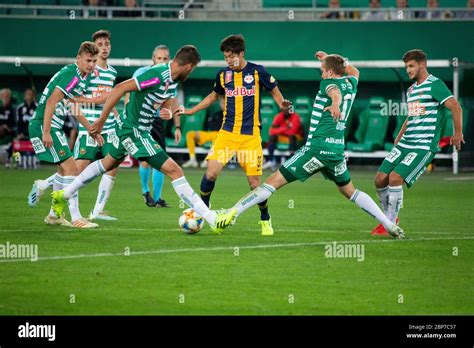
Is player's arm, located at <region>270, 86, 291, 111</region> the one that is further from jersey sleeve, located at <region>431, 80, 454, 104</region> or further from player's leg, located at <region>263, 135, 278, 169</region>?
player's leg, located at <region>263, 135, 278, 169</region>

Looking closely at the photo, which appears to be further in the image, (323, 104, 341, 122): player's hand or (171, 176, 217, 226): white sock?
(171, 176, 217, 226): white sock

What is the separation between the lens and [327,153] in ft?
43.2

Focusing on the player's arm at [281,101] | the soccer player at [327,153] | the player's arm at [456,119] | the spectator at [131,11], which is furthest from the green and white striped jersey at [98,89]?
the spectator at [131,11]

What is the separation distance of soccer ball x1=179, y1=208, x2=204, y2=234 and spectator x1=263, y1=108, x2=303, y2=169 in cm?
1391

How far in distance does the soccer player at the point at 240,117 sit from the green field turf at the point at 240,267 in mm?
794

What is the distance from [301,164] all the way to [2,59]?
1726 cm

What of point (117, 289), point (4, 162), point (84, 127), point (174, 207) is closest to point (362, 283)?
point (117, 289)

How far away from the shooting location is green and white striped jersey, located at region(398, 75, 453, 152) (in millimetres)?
14055

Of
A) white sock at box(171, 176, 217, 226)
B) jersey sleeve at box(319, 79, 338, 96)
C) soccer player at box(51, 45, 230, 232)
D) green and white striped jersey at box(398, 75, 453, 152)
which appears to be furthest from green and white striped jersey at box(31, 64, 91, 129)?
green and white striped jersey at box(398, 75, 453, 152)

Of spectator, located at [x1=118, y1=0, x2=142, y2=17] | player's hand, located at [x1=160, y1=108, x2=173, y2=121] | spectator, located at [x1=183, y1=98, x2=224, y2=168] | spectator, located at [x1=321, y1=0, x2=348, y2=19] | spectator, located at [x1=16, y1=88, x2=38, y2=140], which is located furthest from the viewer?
spectator, located at [x1=118, y1=0, x2=142, y2=17]

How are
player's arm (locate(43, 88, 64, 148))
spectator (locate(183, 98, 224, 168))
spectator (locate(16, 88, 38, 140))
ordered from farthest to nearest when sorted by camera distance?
1. spectator (locate(183, 98, 224, 168))
2. spectator (locate(16, 88, 38, 140))
3. player's arm (locate(43, 88, 64, 148))

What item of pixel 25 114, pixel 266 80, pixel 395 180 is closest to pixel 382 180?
pixel 395 180

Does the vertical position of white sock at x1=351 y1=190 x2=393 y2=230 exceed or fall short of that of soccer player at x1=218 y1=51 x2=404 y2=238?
it falls short

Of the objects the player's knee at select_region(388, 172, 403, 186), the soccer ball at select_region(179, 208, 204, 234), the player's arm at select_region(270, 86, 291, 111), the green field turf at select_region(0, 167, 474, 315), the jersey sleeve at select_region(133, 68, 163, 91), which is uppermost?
the jersey sleeve at select_region(133, 68, 163, 91)
